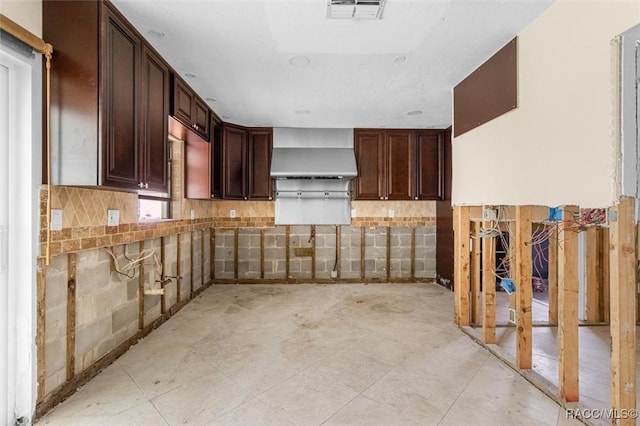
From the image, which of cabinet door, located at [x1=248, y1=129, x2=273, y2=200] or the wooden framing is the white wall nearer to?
the wooden framing

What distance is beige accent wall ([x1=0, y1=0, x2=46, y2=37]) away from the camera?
1.44 m

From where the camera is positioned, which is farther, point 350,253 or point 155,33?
point 350,253

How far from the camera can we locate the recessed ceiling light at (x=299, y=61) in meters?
2.26

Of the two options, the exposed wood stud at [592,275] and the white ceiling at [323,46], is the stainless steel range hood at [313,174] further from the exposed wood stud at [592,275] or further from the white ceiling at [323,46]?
the exposed wood stud at [592,275]

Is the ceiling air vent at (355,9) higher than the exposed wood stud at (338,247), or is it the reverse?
the ceiling air vent at (355,9)

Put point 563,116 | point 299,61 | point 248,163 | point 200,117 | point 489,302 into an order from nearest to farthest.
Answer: point 563,116, point 299,61, point 489,302, point 200,117, point 248,163

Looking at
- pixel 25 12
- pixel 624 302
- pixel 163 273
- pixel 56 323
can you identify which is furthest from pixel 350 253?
pixel 25 12

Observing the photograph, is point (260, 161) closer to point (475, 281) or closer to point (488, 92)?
point (488, 92)

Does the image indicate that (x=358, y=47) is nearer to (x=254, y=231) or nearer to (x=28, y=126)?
(x=28, y=126)

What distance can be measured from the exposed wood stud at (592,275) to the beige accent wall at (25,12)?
476 cm

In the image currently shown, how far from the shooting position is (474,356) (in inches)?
90.8

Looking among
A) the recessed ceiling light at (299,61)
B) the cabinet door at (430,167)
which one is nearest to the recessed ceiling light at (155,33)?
the recessed ceiling light at (299,61)

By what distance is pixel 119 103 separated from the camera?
1782 millimetres

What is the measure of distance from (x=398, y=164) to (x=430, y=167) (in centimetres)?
48
